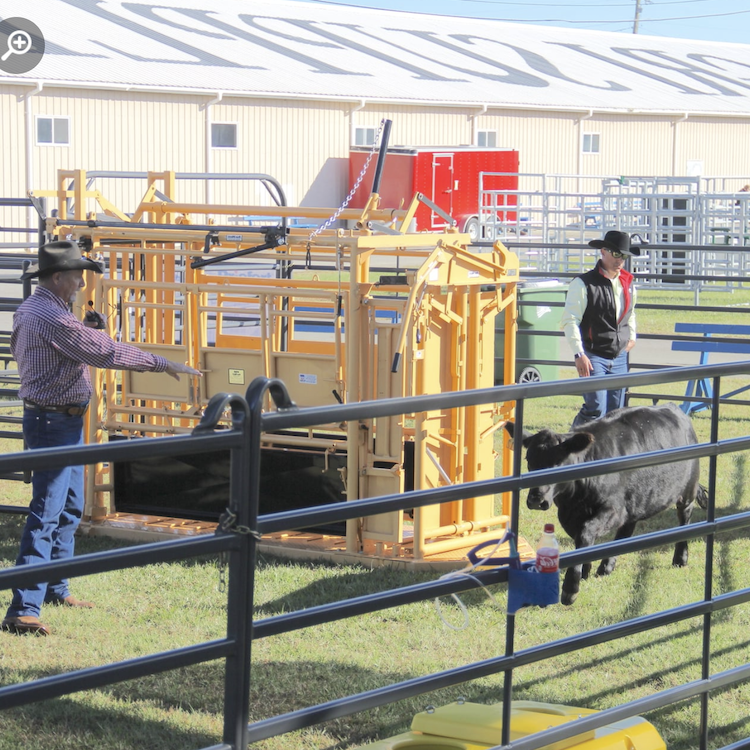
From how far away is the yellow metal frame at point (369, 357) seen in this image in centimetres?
700

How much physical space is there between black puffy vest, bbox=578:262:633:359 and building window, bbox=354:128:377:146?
90.5 feet

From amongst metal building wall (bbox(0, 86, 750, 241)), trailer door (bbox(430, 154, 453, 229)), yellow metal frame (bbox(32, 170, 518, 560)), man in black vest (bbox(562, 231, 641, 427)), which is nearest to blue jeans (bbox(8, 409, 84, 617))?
yellow metal frame (bbox(32, 170, 518, 560))

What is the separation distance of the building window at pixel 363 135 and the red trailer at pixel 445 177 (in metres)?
1.81

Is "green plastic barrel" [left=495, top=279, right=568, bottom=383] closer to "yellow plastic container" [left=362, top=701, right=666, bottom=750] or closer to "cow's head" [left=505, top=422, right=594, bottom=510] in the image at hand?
"cow's head" [left=505, top=422, right=594, bottom=510]

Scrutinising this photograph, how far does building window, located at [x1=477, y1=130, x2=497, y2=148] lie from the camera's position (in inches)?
1480

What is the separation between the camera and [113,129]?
29.7 m

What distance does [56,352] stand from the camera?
19.2 feet

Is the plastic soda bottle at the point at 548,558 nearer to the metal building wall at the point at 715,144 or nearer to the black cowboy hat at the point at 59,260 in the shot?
the black cowboy hat at the point at 59,260

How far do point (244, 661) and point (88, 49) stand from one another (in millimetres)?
30390

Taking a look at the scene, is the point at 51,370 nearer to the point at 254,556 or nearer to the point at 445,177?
the point at 254,556

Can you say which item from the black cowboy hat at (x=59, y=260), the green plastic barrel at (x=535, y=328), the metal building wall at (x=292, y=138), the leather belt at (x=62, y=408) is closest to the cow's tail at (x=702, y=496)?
the leather belt at (x=62, y=408)

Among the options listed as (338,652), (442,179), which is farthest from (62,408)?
(442,179)

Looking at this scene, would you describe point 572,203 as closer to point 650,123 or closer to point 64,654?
point 650,123

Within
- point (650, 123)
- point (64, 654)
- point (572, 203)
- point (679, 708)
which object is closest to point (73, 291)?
point (64, 654)
